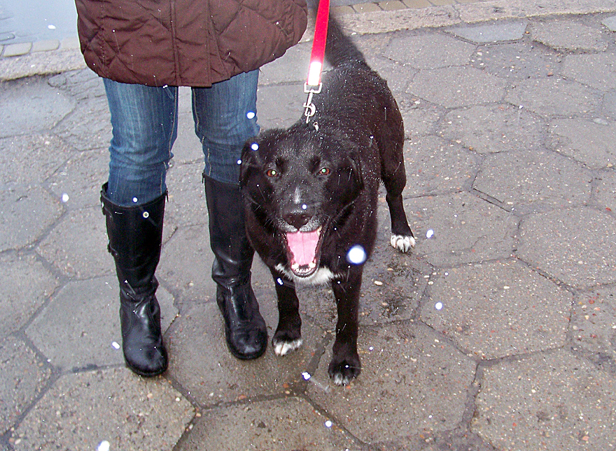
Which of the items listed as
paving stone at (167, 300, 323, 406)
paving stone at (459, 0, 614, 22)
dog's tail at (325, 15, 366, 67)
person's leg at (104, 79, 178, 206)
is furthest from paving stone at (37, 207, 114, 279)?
paving stone at (459, 0, 614, 22)

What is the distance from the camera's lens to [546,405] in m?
2.20

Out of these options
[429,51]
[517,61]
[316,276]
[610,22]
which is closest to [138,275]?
[316,276]

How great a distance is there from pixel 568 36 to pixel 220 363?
4.25 meters

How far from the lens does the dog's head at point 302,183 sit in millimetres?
1990

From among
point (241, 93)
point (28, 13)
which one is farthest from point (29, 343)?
point (28, 13)

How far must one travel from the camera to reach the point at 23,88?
15.2ft

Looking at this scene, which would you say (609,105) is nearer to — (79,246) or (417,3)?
(417,3)

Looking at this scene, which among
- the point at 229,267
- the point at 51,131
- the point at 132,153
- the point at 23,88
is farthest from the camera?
the point at 23,88

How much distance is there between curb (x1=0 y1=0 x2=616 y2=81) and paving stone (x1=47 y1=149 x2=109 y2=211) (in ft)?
4.81

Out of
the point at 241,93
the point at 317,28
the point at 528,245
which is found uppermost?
the point at 317,28

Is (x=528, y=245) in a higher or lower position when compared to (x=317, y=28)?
lower

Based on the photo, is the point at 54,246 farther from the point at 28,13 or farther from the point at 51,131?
the point at 28,13

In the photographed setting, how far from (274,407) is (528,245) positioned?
1.61 meters

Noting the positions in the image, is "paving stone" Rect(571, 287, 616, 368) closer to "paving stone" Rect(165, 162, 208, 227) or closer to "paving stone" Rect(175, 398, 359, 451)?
"paving stone" Rect(175, 398, 359, 451)
